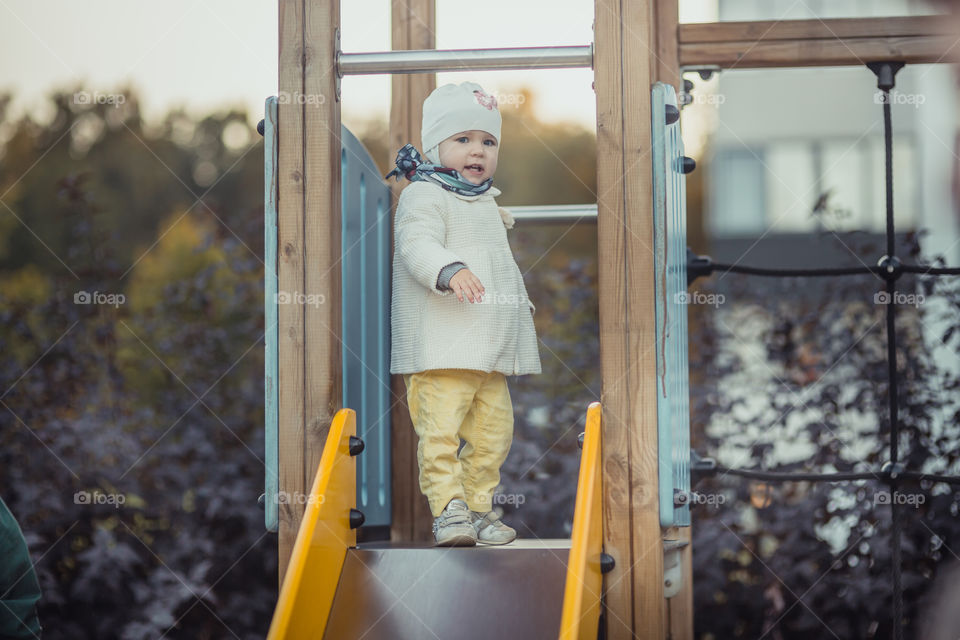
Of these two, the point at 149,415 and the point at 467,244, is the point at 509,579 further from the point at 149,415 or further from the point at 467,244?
the point at 149,415

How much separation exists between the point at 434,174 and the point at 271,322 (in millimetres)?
628

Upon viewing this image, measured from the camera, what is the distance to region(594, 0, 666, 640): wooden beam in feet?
8.13

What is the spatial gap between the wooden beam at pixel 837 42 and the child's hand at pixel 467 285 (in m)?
1.32

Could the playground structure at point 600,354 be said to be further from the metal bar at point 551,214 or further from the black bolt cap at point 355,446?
the metal bar at point 551,214

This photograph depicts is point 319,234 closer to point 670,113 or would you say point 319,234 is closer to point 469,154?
point 469,154

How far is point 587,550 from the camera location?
7.32 feet

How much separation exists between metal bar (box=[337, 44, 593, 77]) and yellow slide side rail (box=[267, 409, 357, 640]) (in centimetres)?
84

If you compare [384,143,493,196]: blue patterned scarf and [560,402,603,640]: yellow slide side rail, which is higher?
[384,143,493,196]: blue patterned scarf

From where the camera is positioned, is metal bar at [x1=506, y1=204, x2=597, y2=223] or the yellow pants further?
metal bar at [x1=506, y1=204, x2=597, y2=223]

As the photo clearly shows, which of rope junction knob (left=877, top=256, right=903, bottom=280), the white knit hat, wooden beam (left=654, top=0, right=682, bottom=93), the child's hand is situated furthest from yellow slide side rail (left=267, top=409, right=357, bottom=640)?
rope junction knob (left=877, top=256, right=903, bottom=280)

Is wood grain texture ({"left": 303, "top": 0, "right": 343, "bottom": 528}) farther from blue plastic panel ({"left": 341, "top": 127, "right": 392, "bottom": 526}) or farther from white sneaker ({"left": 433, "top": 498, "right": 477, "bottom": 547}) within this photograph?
white sneaker ({"left": 433, "top": 498, "right": 477, "bottom": 547})

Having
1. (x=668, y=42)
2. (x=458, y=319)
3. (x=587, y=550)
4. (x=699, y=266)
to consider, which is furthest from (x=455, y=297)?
(x=668, y=42)

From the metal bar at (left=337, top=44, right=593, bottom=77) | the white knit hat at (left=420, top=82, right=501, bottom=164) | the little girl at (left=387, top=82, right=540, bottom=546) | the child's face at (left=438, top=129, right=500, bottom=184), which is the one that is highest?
the metal bar at (left=337, top=44, right=593, bottom=77)

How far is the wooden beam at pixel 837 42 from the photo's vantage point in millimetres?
3332
